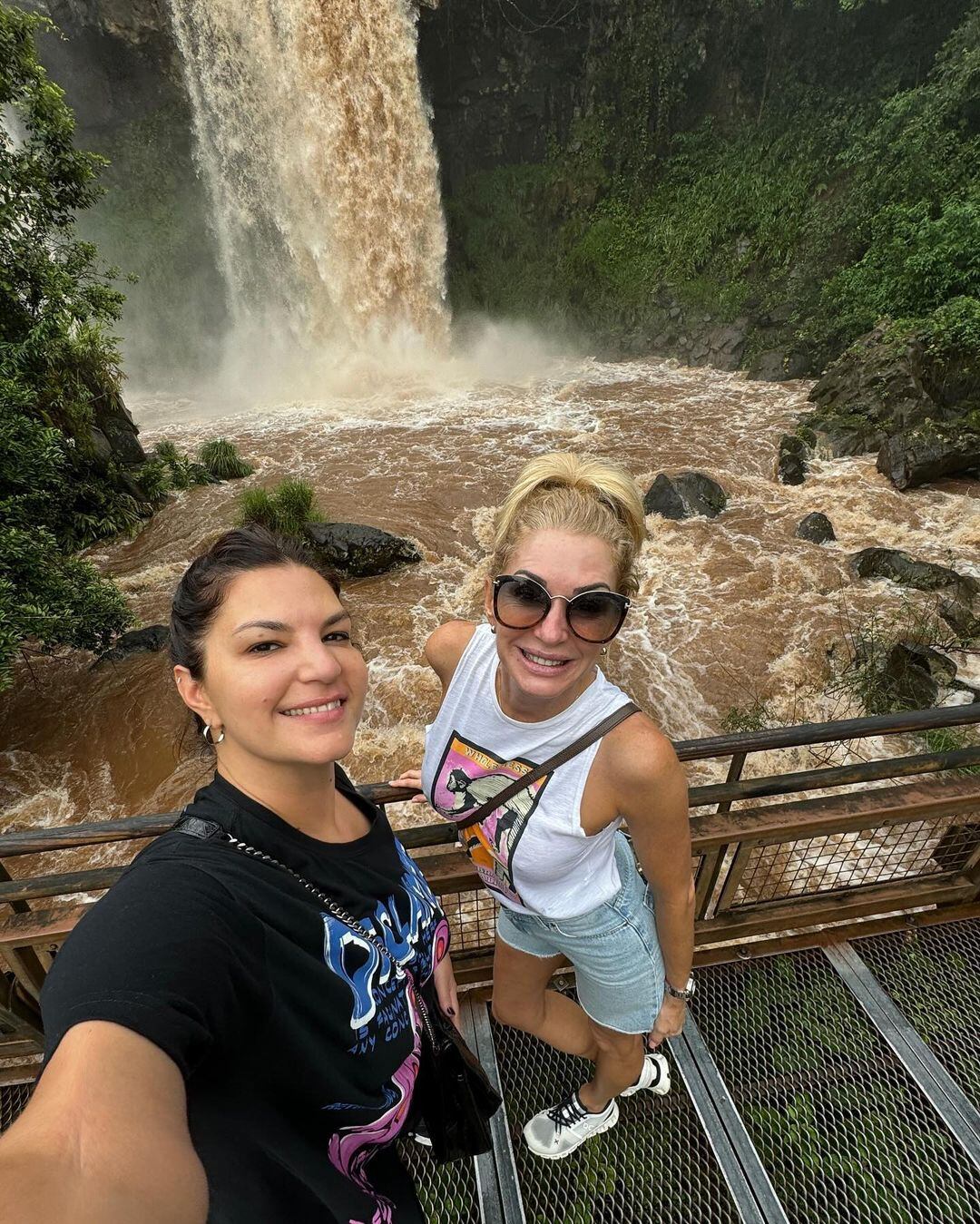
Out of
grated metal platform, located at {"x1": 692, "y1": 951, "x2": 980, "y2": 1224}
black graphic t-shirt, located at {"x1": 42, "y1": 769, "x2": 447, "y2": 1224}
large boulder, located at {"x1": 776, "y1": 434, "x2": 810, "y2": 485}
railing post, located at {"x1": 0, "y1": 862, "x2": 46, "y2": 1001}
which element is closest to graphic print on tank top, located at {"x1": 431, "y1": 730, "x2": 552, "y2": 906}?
black graphic t-shirt, located at {"x1": 42, "y1": 769, "x2": 447, "y2": 1224}

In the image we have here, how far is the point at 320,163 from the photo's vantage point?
56.0 ft

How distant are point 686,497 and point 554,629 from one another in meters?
9.39

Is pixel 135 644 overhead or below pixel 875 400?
below

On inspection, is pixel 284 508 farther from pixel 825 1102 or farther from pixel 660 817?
pixel 825 1102

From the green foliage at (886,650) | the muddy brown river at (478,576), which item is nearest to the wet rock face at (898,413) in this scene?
the muddy brown river at (478,576)

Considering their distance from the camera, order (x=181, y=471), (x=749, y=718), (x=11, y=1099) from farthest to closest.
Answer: (x=181, y=471), (x=749, y=718), (x=11, y=1099)

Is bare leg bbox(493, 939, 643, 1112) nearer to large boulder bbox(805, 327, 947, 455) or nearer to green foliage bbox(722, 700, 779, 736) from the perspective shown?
green foliage bbox(722, 700, 779, 736)

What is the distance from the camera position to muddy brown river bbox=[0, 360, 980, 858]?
6121 mm

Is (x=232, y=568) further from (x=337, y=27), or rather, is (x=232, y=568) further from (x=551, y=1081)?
(x=337, y=27)

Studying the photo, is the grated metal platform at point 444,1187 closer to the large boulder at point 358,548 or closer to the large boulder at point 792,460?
the large boulder at point 358,548

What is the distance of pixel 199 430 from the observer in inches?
659

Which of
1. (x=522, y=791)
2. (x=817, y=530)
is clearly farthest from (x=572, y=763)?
(x=817, y=530)

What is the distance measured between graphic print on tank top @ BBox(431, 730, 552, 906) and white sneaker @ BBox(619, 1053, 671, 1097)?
91 cm

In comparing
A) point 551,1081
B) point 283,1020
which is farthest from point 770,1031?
point 283,1020
